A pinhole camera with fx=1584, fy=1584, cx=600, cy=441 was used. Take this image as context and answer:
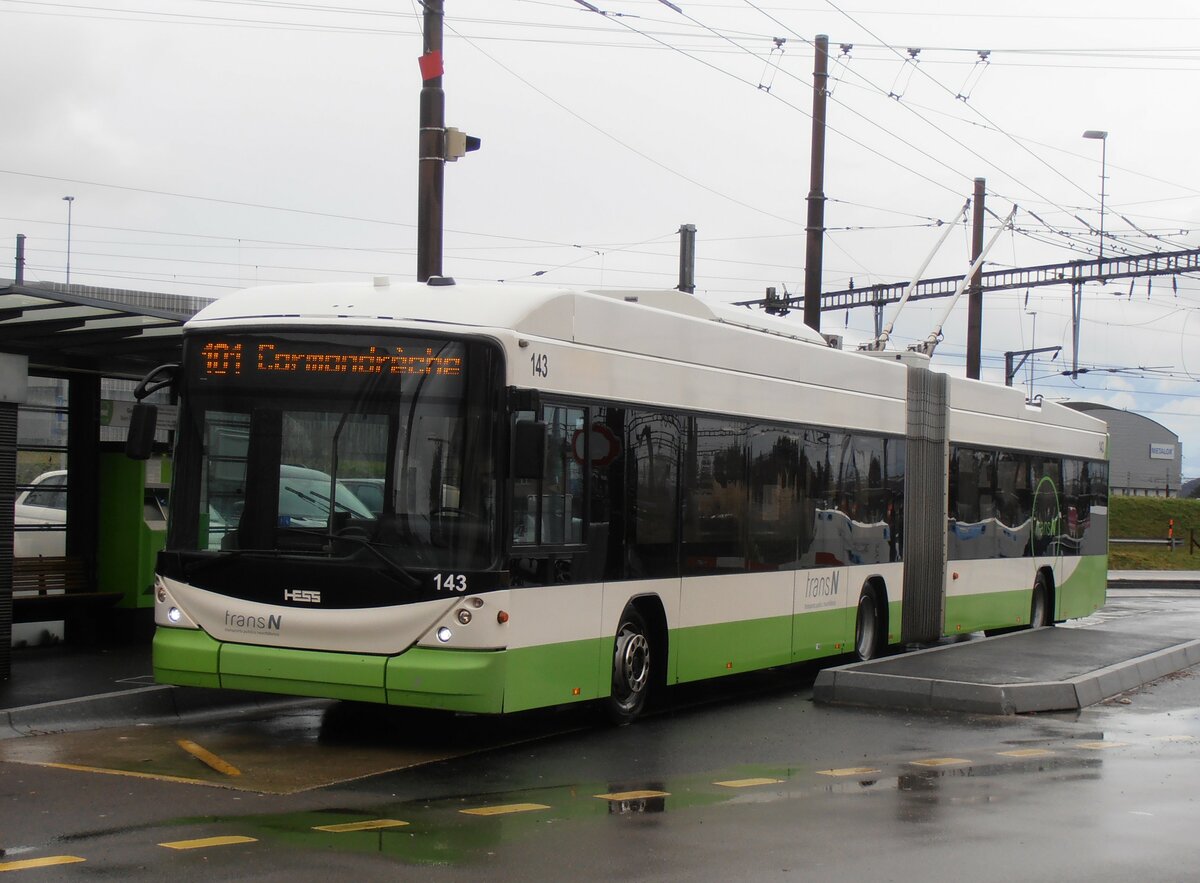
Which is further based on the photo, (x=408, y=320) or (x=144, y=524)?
(x=144, y=524)

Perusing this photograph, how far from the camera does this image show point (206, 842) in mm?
7465

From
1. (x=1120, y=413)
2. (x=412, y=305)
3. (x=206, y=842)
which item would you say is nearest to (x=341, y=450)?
(x=412, y=305)

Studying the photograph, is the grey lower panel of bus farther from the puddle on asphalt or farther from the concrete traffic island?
the puddle on asphalt

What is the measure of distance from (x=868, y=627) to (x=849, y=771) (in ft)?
21.0

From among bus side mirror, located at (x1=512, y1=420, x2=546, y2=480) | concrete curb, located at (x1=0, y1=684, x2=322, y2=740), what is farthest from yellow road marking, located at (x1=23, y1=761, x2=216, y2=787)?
bus side mirror, located at (x1=512, y1=420, x2=546, y2=480)

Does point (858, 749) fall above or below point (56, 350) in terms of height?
below

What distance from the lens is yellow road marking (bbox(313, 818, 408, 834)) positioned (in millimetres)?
7855

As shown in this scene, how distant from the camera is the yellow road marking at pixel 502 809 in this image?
841 centimetres

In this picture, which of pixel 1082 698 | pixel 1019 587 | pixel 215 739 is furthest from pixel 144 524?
pixel 1019 587

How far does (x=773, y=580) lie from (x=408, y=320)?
16.5ft

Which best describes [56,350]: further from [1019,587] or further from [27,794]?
[1019,587]

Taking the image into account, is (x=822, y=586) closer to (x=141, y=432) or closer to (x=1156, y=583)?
(x=141, y=432)

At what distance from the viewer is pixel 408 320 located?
1039 cm

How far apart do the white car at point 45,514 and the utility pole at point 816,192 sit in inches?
421
